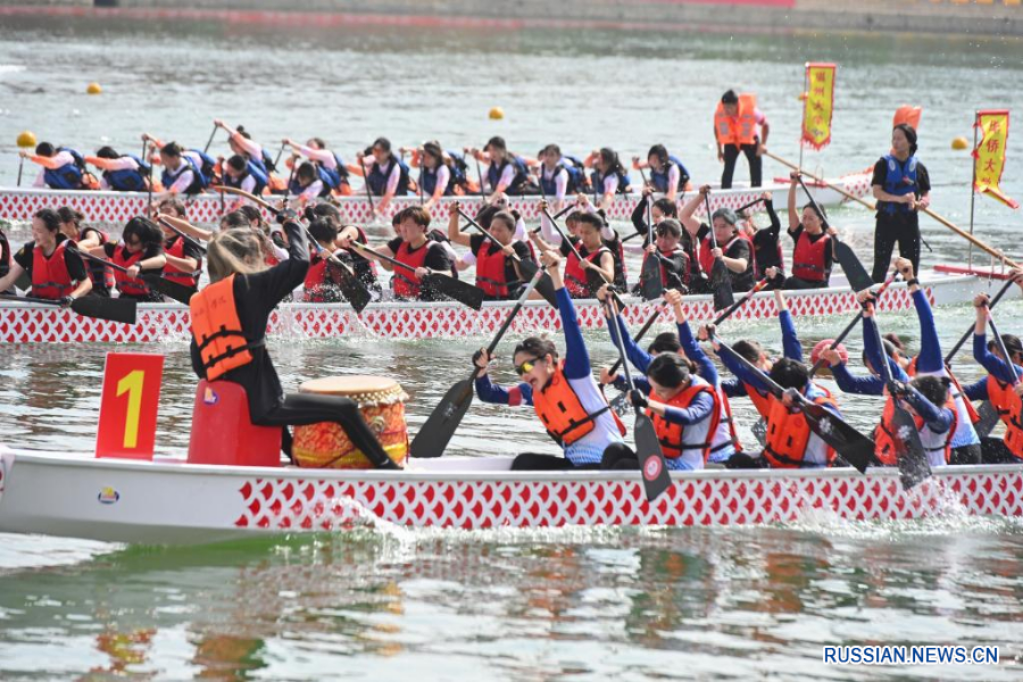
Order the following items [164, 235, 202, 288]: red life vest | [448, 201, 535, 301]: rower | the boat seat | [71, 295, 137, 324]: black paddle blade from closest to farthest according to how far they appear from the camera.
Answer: the boat seat → [71, 295, 137, 324]: black paddle blade → [164, 235, 202, 288]: red life vest → [448, 201, 535, 301]: rower

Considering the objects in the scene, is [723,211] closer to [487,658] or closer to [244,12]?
[487,658]

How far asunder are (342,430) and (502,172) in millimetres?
13678

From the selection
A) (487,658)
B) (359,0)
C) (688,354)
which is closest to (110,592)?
(487,658)

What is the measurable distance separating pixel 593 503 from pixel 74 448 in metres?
4.14

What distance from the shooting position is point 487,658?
28.4ft

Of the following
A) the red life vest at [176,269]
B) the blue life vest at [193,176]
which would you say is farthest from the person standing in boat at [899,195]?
the blue life vest at [193,176]

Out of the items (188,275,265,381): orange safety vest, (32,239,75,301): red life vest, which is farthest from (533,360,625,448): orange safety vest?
(32,239,75,301): red life vest

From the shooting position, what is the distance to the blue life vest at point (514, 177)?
23172 mm

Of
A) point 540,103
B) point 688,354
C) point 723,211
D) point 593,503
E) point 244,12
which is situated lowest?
point 593,503

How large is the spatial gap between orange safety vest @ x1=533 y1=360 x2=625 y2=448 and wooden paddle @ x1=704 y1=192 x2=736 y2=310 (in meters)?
4.27

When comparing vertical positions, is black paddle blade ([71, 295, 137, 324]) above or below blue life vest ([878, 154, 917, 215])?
below

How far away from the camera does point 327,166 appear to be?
23.1 metres

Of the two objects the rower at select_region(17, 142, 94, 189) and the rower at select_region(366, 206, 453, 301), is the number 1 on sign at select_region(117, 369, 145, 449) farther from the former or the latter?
the rower at select_region(17, 142, 94, 189)

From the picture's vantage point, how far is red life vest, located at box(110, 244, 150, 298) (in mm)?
15023
